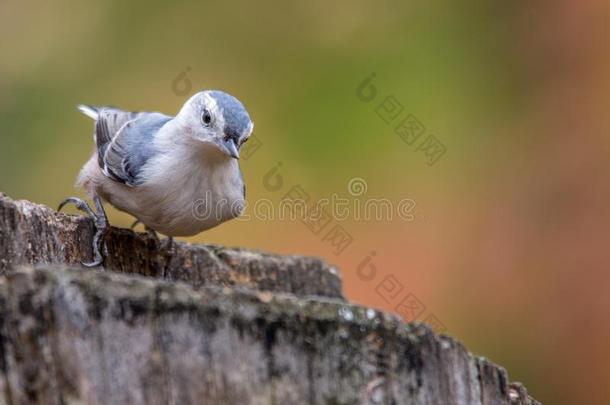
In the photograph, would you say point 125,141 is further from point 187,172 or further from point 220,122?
point 220,122

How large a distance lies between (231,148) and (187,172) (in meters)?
0.26

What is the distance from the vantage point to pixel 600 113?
168 inches

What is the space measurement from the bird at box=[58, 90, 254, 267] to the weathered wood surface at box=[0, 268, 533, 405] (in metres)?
1.38

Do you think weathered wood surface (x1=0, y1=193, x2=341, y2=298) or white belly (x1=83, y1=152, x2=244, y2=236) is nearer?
weathered wood surface (x1=0, y1=193, x2=341, y2=298)

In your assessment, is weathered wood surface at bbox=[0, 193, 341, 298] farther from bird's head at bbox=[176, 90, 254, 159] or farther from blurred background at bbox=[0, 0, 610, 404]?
blurred background at bbox=[0, 0, 610, 404]

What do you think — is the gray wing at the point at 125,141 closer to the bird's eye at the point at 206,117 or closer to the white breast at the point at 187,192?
the white breast at the point at 187,192

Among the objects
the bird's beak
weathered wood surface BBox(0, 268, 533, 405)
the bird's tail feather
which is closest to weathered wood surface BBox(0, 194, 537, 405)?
weathered wood surface BBox(0, 268, 533, 405)

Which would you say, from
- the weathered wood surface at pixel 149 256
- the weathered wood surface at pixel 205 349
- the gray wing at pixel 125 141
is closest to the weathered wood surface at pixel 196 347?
the weathered wood surface at pixel 205 349

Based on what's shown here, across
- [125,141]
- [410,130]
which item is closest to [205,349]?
[125,141]

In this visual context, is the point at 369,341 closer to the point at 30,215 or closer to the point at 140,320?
the point at 140,320

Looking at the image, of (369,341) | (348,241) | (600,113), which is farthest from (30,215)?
(600,113)

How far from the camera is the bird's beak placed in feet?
9.69

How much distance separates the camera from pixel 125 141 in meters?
3.54

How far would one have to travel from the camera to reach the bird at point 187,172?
3.04 m
